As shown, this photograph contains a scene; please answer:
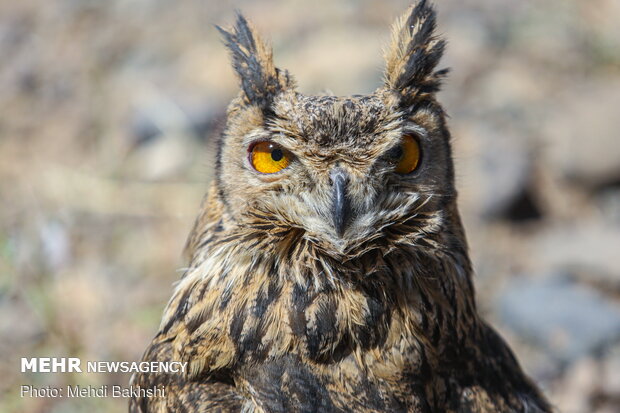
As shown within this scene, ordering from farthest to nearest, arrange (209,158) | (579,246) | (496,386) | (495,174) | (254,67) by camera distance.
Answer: (495,174)
(579,246)
(209,158)
(496,386)
(254,67)

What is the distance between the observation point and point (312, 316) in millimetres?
2334

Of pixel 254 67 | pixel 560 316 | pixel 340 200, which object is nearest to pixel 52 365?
pixel 254 67

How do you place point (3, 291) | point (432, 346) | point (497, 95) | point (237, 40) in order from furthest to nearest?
point (497, 95) < point (3, 291) < point (237, 40) < point (432, 346)

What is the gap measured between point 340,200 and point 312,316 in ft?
1.26

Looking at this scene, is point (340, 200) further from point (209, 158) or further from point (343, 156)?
point (209, 158)

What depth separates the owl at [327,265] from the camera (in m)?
2.28

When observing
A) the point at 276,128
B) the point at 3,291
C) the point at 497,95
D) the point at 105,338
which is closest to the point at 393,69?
the point at 276,128

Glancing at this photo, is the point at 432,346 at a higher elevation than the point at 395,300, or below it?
below

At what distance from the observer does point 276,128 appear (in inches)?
91.5

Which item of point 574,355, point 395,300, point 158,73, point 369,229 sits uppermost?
point 158,73

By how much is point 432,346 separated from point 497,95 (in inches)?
177

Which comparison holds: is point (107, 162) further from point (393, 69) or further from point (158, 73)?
point (393, 69)

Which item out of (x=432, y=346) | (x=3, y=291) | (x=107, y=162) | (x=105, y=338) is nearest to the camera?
(x=432, y=346)

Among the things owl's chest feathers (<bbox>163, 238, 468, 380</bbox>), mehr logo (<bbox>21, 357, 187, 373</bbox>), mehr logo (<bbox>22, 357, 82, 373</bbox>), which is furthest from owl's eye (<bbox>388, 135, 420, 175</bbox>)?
mehr logo (<bbox>22, 357, 82, 373</bbox>)
